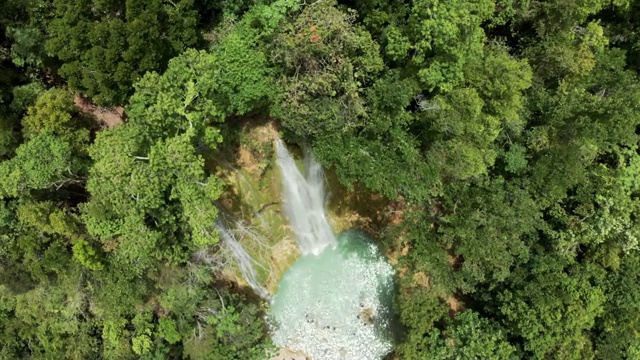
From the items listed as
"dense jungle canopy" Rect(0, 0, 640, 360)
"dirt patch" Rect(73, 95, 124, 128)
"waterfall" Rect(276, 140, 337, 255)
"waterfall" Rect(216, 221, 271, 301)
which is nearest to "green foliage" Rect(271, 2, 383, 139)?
"dense jungle canopy" Rect(0, 0, 640, 360)

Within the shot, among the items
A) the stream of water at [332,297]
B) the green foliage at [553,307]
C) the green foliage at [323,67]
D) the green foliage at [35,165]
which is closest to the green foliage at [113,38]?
the green foliage at [35,165]

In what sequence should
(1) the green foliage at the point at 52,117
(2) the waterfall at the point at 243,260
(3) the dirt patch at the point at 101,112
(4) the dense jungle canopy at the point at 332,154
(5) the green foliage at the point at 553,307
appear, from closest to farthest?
(4) the dense jungle canopy at the point at 332,154, (1) the green foliage at the point at 52,117, (5) the green foliage at the point at 553,307, (3) the dirt patch at the point at 101,112, (2) the waterfall at the point at 243,260

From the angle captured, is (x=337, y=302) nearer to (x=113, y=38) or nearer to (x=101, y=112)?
(x=101, y=112)

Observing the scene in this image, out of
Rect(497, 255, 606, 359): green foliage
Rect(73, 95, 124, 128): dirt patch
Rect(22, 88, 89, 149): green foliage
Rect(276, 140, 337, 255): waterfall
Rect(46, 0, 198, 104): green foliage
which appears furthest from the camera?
Rect(276, 140, 337, 255): waterfall

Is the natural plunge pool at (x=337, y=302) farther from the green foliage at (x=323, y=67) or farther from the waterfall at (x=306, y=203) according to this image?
the green foliage at (x=323, y=67)

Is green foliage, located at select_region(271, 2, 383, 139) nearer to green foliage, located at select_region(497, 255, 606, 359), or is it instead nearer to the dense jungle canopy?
the dense jungle canopy

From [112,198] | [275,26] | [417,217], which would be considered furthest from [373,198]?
[112,198]

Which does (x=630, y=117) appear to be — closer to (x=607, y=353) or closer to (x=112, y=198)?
(x=607, y=353)
